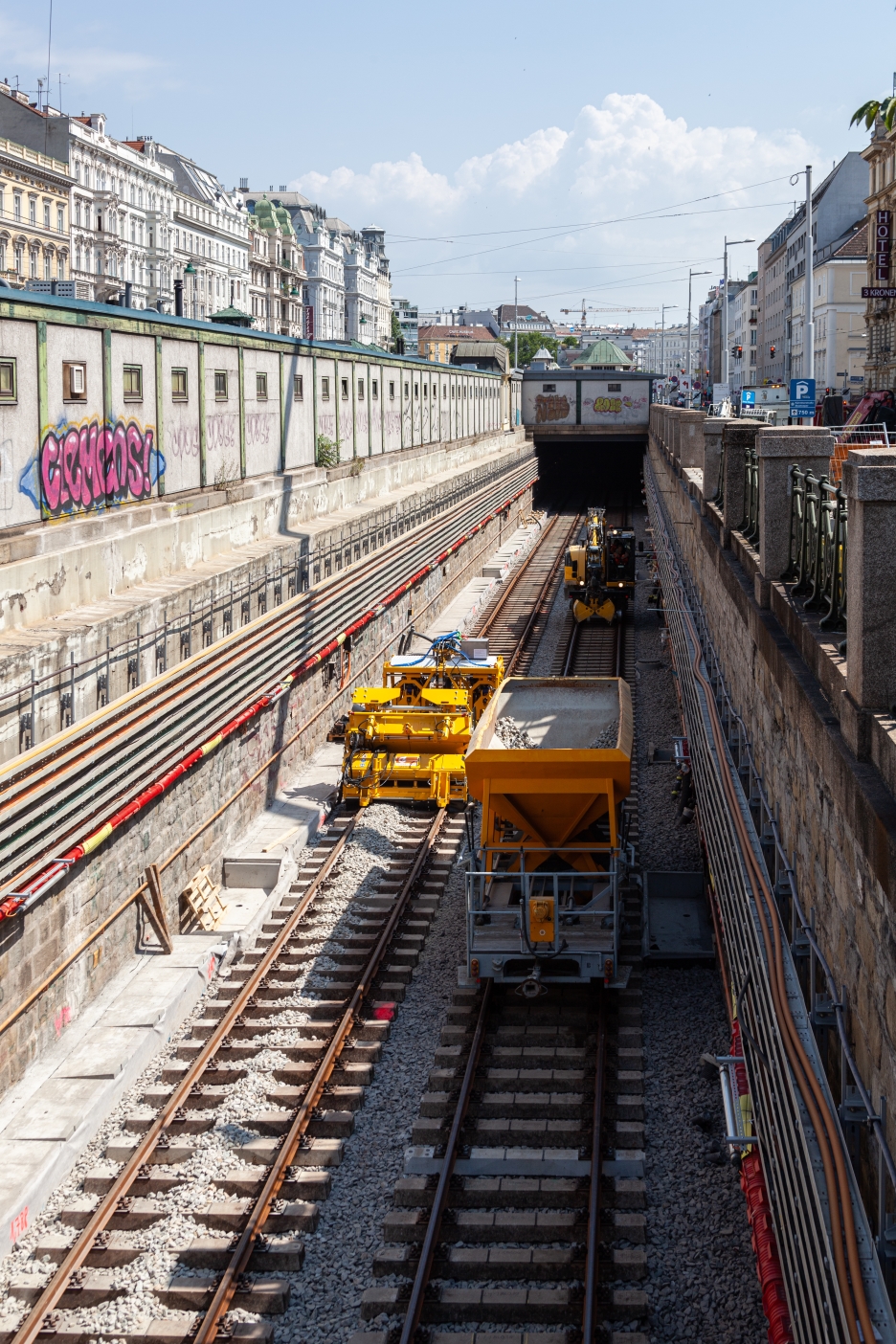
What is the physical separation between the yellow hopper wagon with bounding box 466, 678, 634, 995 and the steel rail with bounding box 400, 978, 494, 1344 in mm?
733

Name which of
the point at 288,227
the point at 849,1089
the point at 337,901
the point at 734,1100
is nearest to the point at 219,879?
the point at 337,901

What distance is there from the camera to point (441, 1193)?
10.2 metres

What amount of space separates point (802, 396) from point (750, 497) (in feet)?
57.3

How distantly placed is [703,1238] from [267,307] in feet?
335

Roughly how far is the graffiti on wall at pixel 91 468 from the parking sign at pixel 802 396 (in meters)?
15.1

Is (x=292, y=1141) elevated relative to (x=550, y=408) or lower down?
lower down

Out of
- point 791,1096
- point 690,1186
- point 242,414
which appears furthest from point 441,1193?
point 242,414

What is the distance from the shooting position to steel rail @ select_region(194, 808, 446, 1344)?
357 inches

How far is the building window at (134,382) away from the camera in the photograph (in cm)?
2017

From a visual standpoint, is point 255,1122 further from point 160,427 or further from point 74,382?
point 160,427

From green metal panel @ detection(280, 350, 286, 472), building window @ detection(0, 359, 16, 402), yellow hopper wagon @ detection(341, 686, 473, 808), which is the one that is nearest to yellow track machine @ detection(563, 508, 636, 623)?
green metal panel @ detection(280, 350, 286, 472)

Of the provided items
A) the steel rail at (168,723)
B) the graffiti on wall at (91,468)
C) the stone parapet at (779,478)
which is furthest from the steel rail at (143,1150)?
the stone parapet at (779,478)

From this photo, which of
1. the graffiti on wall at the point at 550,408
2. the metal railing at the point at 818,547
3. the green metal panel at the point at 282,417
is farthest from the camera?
the graffiti on wall at the point at 550,408

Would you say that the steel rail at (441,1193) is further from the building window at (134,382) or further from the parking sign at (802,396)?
the parking sign at (802,396)
